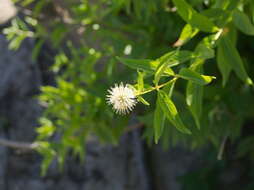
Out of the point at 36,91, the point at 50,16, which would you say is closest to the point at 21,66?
the point at 36,91

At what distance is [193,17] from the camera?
0.76 metres

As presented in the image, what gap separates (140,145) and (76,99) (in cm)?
93

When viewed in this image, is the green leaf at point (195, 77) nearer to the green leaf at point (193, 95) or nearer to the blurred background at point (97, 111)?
the green leaf at point (193, 95)

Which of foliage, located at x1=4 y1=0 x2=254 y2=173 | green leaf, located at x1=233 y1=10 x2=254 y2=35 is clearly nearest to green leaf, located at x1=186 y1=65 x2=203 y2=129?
foliage, located at x1=4 y1=0 x2=254 y2=173

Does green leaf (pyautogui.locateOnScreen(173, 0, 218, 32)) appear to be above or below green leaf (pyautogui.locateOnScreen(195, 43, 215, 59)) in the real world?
above

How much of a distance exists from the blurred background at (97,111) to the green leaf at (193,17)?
230 millimetres

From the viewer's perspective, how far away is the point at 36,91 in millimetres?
2295

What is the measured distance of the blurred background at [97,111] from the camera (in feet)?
4.01

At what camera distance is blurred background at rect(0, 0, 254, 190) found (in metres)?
1.22

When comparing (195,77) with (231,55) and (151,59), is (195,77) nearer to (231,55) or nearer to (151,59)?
(231,55)

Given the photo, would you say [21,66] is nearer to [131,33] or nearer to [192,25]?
[131,33]

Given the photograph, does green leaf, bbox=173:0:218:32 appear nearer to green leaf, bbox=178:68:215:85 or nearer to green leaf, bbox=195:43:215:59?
green leaf, bbox=195:43:215:59

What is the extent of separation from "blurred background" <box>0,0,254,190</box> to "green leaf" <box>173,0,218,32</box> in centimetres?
23

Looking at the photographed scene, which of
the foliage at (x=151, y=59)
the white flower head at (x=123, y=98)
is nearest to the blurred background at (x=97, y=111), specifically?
the foliage at (x=151, y=59)
